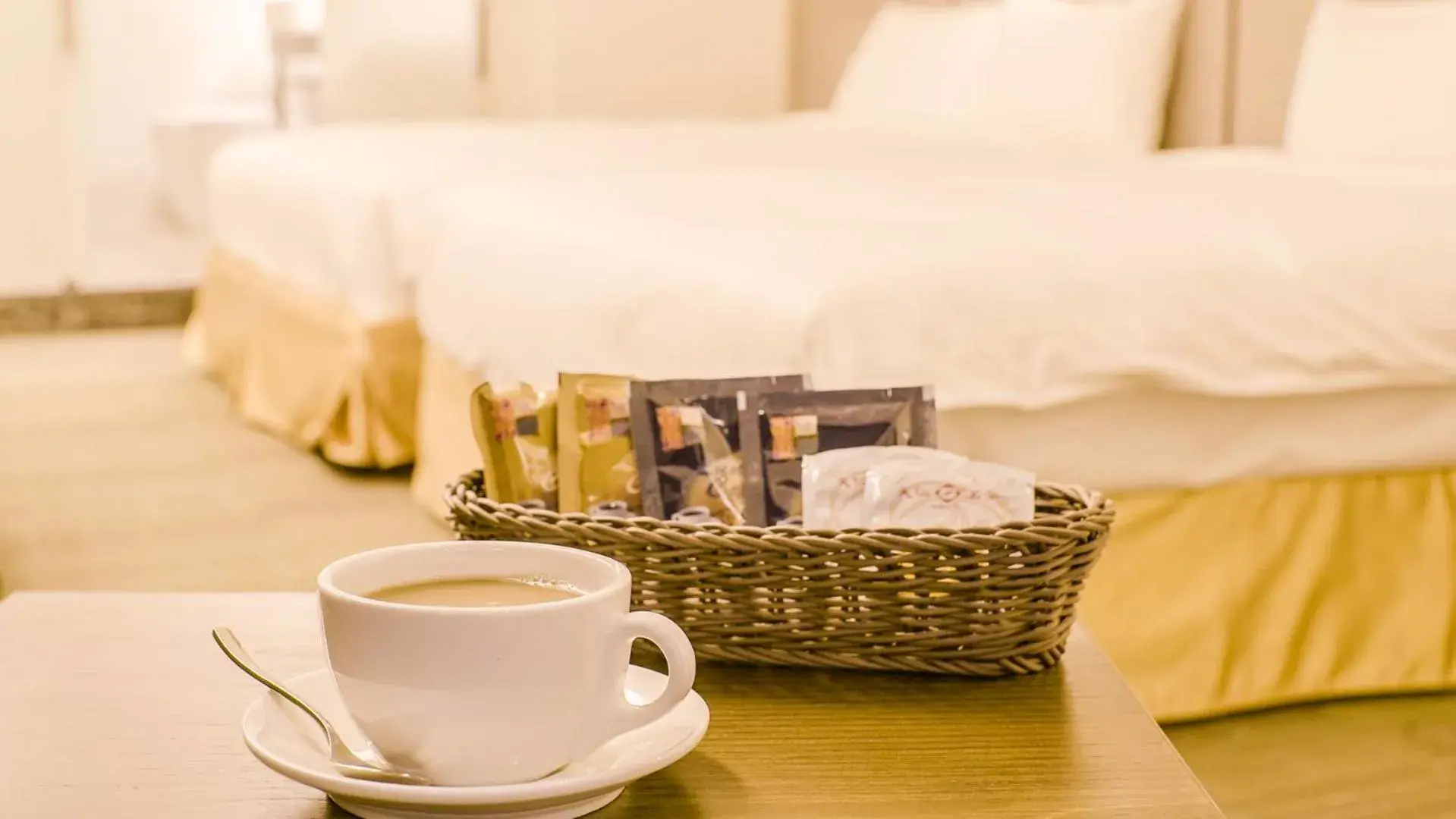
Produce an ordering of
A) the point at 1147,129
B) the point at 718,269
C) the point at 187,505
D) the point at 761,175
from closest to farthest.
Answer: the point at 718,269, the point at 761,175, the point at 187,505, the point at 1147,129

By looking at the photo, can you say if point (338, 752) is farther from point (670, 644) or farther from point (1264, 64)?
point (1264, 64)

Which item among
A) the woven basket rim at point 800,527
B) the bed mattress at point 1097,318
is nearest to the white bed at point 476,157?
the bed mattress at point 1097,318

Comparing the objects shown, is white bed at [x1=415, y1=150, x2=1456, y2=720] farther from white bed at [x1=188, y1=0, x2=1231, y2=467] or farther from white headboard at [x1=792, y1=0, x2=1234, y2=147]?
white headboard at [x1=792, y1=0, x2=1234, y2=147]

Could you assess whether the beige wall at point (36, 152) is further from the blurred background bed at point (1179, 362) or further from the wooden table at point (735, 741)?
the wooden table at point (735, 741)

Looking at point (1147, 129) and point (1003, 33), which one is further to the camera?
point (1003, 33)

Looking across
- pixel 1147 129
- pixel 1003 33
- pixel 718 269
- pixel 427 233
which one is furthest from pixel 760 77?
pixel 718 269

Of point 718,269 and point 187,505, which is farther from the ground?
point 718,269

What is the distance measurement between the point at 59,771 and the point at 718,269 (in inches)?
51.9

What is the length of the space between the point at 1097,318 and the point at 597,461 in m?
0.99

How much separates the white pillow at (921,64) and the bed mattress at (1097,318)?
168 centimetres

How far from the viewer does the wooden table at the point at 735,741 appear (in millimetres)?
667

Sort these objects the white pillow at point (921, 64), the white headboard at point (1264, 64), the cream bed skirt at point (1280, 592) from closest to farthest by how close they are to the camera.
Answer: the cream bed skirt at point (1280, 592)
the white headboard at point (1264, 64)
the white pillow at point (921, 64)

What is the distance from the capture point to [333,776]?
628 mm

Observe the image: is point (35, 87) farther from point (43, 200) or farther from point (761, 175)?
point (761, 175)
